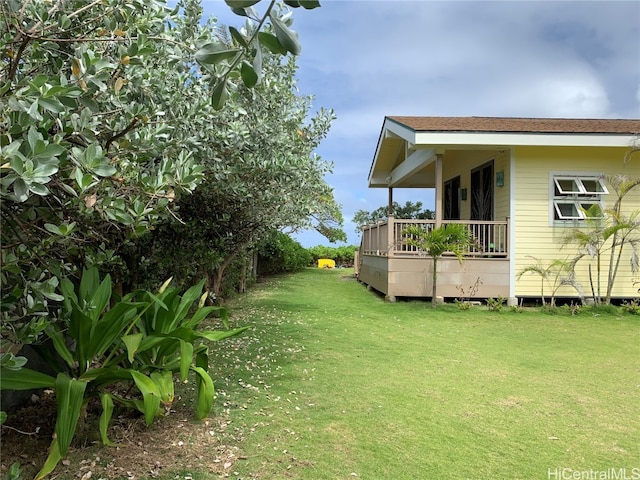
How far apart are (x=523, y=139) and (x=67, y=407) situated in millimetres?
10089

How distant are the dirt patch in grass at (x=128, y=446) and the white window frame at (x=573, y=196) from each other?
9.60 m

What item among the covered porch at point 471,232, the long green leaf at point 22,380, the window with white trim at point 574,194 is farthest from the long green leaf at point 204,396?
the window with white trim at point 574,194

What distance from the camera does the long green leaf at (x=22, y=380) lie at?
2.67 meters

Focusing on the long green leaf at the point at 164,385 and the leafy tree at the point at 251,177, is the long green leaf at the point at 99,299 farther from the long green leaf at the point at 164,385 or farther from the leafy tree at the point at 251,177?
the leafy tree at the point at 251,177

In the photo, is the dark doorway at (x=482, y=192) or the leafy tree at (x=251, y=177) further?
the dark doorway at (x=482, y=192)

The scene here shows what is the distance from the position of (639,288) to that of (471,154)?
5321mm

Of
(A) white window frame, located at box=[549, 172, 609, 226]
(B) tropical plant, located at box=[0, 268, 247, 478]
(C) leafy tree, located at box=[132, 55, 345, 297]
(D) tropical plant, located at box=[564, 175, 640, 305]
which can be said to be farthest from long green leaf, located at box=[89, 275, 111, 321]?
(A) white window frame, located at box=[549, 172, 609, 226]

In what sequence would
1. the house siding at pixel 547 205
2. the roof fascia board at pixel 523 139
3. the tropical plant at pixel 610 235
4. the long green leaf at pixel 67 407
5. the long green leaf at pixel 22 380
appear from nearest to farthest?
the long green leaf at pixel 67 407, the long green leaf at pixel 22 380, the tropical plant at pixel 610 235, the roof fascia board at pixel 523 139, the house siding at pixel 547 205

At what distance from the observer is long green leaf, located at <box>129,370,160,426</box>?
279cm

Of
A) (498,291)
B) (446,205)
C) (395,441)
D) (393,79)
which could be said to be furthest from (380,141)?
(395,441)

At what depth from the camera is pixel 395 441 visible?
3377mm

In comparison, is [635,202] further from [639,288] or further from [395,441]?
[395,441]

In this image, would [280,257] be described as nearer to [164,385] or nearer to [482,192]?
[482,192]

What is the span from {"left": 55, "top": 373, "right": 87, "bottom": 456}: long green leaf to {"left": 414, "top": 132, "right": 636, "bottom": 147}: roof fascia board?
912 cm
